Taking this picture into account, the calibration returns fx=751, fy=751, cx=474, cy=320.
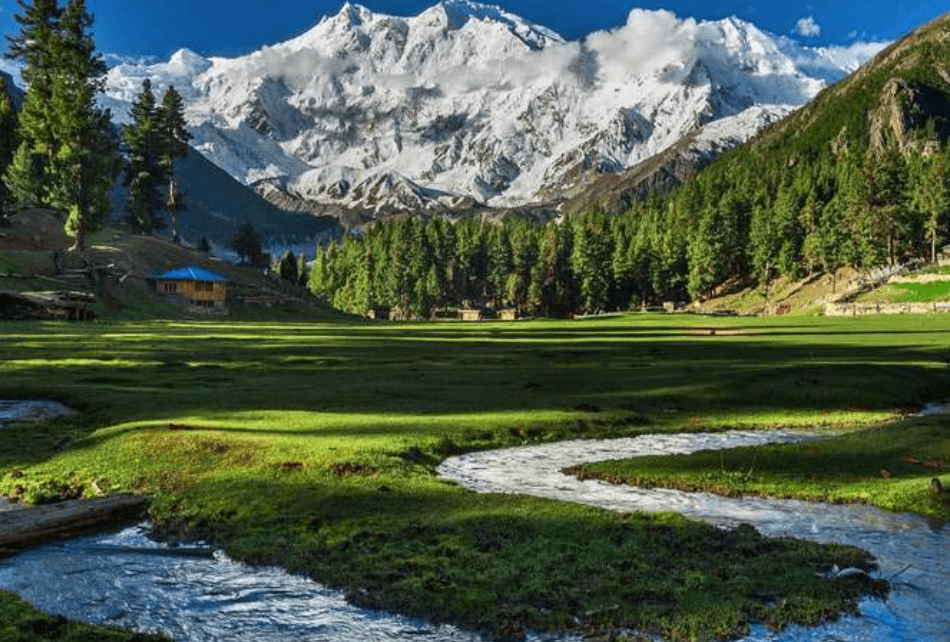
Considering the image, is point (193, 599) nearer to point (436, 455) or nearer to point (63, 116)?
point (436, 455)

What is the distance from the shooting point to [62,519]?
53.7ft

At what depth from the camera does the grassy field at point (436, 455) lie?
12.5 m

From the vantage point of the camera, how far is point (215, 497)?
18.3 m

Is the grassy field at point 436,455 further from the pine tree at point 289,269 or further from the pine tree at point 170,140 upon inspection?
the pine tree at point 289,269

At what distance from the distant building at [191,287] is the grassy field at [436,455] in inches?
2581

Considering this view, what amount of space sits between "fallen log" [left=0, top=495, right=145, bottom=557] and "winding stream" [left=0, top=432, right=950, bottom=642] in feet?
1.46

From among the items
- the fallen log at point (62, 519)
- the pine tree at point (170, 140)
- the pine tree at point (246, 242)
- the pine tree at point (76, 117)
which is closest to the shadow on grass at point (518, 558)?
the fallen log at point (62, 519)

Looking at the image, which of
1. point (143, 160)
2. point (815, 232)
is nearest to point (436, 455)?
point (143, 160)

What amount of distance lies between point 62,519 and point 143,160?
14472 cm

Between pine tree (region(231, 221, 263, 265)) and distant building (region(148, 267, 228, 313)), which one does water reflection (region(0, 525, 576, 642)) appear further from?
pine tree (region(231, 221, 263, 265))

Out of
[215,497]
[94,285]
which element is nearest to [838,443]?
[215,497]

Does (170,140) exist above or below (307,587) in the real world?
above

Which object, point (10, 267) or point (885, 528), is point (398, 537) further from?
point (10, 267)

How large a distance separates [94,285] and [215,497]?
294 ft
